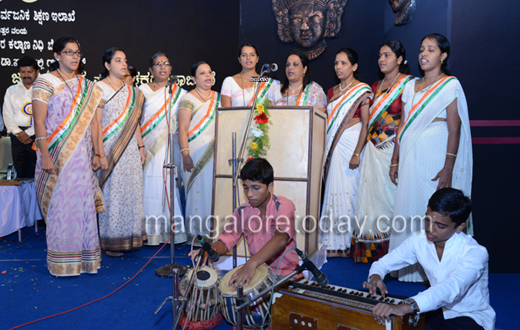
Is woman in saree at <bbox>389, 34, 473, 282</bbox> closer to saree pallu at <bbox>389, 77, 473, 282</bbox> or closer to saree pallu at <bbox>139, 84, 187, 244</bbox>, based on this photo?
saree pallu at <bbox>389, 77, 473, 282</bbox>

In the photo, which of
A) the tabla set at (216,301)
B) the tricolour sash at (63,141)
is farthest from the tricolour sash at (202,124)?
the tabla set at (216,301)

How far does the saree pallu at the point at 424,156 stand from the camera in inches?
120

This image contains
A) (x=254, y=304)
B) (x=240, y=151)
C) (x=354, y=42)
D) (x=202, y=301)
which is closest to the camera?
(x=254, y=304)

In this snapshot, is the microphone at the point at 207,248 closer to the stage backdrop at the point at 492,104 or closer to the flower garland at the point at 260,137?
the flower garland at the point at 260,137

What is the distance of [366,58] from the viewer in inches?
203

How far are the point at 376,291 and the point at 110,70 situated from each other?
3.12 meters

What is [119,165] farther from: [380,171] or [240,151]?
[380,171]

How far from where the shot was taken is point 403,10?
4.32 meters

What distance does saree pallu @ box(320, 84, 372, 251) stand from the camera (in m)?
3.85

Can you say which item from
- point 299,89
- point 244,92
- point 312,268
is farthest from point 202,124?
point 312,268

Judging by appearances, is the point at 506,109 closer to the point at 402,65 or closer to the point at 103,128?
the point at 402,65

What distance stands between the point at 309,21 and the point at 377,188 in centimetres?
257

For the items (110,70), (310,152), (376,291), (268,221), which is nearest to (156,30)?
(110,70)

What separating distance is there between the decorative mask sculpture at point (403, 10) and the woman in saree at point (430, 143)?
4.16 feet
